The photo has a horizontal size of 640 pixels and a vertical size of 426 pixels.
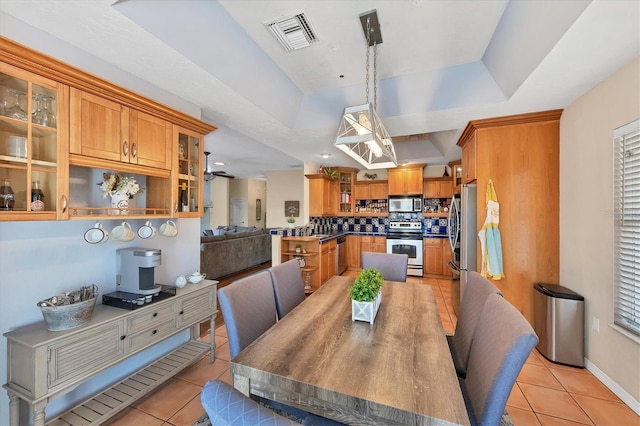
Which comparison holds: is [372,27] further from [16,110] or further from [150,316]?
[150,316]

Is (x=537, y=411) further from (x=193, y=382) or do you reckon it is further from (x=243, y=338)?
(x=193, y=382)

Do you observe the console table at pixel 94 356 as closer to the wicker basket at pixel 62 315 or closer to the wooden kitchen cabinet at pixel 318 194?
the wicker basket at pixel 62 315

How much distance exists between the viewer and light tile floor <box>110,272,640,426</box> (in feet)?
5.72

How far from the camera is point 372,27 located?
6.37ft

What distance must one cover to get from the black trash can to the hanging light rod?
111 inches

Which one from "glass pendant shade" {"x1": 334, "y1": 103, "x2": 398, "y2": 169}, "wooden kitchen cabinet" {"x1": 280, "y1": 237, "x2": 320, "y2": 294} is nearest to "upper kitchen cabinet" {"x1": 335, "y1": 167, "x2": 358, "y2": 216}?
"wooden kitchen cabinet" {"x1": 280, "y1": 237, "x2": 320, "y2": 294}

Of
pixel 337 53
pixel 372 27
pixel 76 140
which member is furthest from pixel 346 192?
pixel 76 140

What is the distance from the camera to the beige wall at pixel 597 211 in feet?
6.06

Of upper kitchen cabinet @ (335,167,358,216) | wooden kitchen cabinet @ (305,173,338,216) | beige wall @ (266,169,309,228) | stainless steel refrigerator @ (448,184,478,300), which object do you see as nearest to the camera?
stainless steel refrigerator @ (448,184,478,300)

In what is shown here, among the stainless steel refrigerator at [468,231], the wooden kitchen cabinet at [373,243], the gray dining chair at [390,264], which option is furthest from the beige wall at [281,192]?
the stainless steel refrigerator at [468,231]

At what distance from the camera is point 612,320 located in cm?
199

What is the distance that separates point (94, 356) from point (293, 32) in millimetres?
2618

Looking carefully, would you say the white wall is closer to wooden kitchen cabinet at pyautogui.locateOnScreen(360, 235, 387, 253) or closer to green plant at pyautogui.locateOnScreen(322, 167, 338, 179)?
green plant at pyautogui.locateOnScreen(322, 167, 338, 179)

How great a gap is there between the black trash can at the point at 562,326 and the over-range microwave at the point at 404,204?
3304 millimetres
